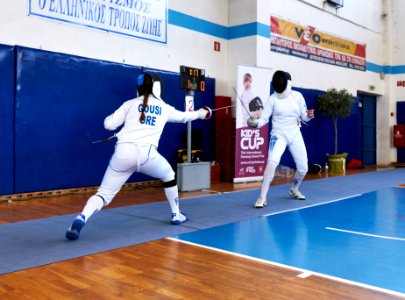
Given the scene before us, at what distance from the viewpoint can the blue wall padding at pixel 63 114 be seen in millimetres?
5355

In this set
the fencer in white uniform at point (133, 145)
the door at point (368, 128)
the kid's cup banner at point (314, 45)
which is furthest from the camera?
the door at point (368, 128)

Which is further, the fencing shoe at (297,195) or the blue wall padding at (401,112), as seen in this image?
the blue wall padding at (401,112)

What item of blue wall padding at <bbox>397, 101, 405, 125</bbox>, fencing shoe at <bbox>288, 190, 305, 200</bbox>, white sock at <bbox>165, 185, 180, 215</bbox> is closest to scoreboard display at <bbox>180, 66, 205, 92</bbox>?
fencing shoe at <bbox>288, 190, 305, 200</bbox>

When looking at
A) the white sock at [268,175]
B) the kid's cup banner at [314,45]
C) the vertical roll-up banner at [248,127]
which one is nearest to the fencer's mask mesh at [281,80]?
the white sock at [268,175]

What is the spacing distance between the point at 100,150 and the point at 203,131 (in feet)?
7.17

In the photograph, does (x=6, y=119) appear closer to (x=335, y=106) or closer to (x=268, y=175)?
(x=268, y=175)

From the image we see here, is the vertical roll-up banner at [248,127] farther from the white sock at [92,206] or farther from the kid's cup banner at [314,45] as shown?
the white sock at [92,206]

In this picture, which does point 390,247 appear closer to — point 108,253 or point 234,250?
point 234,250

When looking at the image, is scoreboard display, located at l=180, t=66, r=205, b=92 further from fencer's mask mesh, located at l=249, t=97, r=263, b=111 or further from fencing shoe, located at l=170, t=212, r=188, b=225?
fencing shoe, located at l=170, t=212, r=188, b=225

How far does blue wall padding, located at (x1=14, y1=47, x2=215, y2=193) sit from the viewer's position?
5.36m

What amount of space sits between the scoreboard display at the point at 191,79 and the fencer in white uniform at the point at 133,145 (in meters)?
2.56

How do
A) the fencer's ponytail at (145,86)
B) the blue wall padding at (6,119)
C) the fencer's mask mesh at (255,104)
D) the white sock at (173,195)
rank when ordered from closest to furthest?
the fencer's ponytail at (145,86) < the white sock at (173,195) < the blue wall padding at (6,119) < the fencer's mask mesh at (255,104)

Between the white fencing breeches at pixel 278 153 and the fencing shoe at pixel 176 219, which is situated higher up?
the white fencing breeches at pixel 278 153

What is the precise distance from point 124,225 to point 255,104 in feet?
13.9
